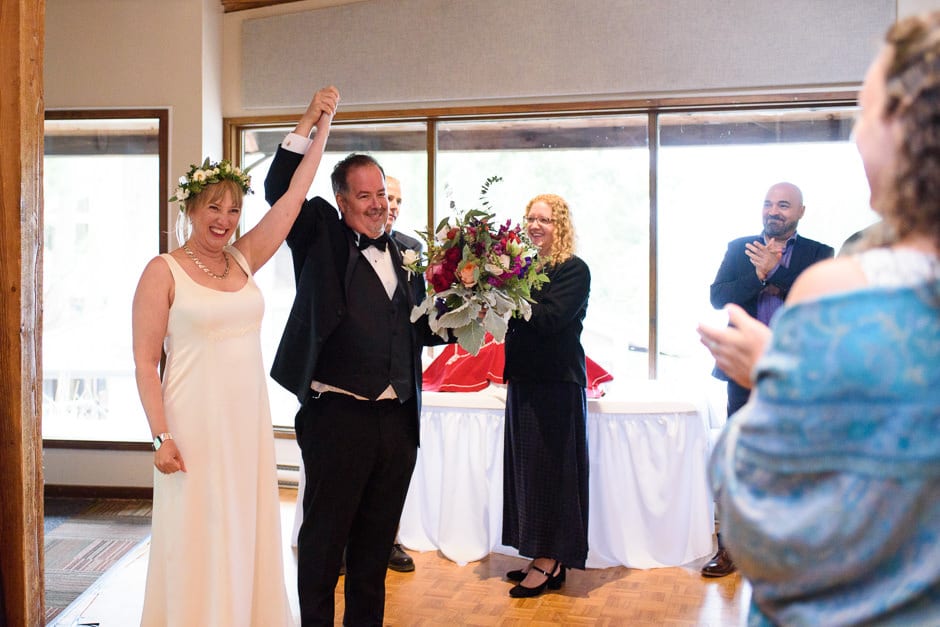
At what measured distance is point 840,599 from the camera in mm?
1085

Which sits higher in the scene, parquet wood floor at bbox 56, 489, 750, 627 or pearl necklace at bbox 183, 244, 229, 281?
pearl necklace at bbox 183, 244, 229, 281

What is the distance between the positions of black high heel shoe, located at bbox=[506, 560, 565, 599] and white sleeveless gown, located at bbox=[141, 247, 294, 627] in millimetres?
1427

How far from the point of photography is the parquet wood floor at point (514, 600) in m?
3.75

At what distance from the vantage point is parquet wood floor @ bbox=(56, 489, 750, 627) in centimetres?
375

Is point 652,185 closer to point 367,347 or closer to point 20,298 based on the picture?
point 367,347

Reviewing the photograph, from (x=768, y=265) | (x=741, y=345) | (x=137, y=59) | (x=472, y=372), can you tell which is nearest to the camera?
(x=741, y=345)

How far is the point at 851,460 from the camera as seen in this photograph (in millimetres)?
1043

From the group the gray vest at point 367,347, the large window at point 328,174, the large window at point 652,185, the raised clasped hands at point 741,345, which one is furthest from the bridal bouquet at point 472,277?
the large window at point 328,174

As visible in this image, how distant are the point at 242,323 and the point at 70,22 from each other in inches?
152

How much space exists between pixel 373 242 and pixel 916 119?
7.30 feet

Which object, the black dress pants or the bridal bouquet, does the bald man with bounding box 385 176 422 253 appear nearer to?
the bridal bouquet

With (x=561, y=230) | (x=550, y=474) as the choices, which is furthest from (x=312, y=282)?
(x=550, y=474)

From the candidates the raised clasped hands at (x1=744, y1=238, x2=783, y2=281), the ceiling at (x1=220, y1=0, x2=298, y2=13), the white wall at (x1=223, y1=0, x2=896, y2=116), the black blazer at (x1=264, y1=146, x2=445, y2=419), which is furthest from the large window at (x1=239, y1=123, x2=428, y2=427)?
the black blazer at (x1=264, y1=146, x2=445, y2=419)

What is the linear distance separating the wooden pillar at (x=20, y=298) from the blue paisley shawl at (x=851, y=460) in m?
2.54
